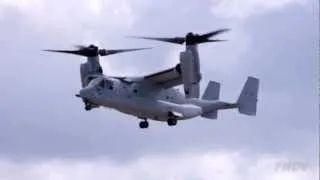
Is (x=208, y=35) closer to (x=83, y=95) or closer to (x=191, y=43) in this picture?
(x=191, y=43)

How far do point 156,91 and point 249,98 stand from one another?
11.2 m

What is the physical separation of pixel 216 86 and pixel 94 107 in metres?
16.6

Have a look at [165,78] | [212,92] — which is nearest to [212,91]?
[212,92]

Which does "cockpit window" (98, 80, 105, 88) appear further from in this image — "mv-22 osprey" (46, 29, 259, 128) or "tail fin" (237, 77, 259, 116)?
"tail fin" (237, 77, 259, 116)

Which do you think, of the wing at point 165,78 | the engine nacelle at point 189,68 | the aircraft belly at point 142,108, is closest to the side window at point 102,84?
the aircraft belly at point 142,108

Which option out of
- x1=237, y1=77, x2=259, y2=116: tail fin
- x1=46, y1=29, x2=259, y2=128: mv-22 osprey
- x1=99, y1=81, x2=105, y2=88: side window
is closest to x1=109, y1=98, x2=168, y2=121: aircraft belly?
x1=46, y1=29, x2=259, y2=128: mv-22 osprey

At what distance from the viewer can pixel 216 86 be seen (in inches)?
4811

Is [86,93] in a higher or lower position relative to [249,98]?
lower

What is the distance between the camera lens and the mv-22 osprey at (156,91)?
107 m

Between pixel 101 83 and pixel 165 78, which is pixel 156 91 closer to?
pixel 165 78

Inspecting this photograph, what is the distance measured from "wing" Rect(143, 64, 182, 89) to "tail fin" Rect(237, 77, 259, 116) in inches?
302

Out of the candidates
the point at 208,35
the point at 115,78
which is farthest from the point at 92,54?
the point at 208,35

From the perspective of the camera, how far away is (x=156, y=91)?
369 ft

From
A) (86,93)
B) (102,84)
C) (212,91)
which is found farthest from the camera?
(212,91)
